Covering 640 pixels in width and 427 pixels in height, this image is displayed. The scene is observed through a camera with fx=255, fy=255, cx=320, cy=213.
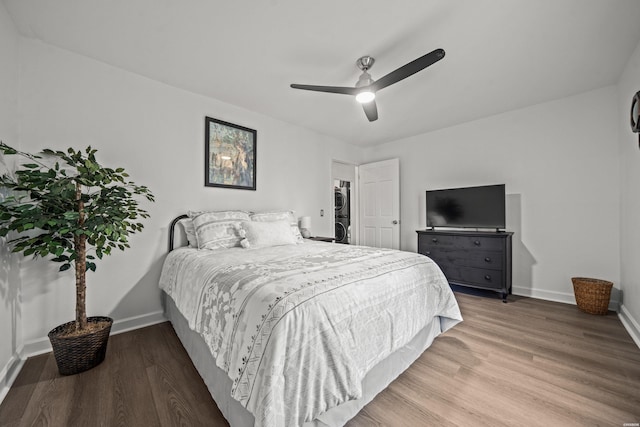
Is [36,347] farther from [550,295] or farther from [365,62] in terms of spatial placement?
[550,295]

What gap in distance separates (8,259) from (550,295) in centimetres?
543

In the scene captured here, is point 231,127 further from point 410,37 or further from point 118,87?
point 410,37

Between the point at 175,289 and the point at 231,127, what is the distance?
206 cm

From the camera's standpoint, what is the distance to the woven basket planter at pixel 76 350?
1.73 metres

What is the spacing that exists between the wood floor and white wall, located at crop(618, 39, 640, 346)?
15.2 inches

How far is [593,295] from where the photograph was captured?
272 cm

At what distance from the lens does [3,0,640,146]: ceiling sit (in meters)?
1.78

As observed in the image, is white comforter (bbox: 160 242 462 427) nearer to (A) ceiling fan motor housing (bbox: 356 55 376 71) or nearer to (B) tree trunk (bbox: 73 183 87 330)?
(B) tree trunk (bbox: 73 183 87 330)

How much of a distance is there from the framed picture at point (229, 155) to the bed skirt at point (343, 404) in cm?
163

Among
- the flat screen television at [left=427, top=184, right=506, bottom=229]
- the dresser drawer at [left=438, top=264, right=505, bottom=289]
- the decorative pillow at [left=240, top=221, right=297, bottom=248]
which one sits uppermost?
the flat screen television at [left=427, top=184, right=506, bottom=229]

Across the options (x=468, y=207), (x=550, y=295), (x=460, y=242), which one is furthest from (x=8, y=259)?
(x=550, y=295)

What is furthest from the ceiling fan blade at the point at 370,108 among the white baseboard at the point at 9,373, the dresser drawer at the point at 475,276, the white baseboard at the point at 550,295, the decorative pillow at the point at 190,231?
the white baseboard at the point at 9,373

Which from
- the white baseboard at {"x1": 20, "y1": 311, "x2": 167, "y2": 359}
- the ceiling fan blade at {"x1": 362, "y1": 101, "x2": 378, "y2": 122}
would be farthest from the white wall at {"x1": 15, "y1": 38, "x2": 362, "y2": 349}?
the ceiling fan blade at {"x1": 362, "y1": 101, "x2": 378, "y2": 122}

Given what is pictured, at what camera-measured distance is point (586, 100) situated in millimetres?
3061
